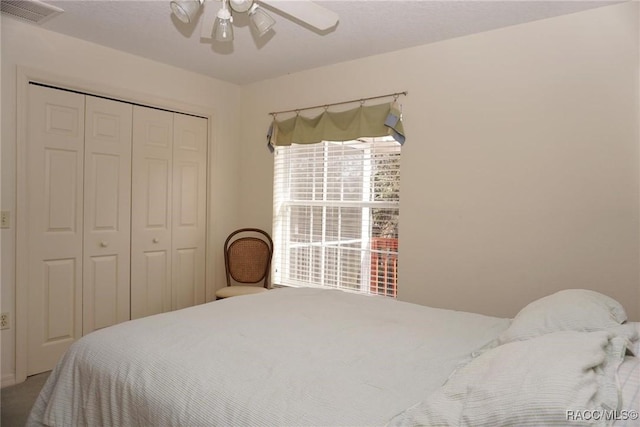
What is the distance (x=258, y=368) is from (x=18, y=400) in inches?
83.4

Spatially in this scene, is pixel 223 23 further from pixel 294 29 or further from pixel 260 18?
pixel 294 29

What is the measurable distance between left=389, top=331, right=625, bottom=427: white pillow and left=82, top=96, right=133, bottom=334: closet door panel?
290 cm

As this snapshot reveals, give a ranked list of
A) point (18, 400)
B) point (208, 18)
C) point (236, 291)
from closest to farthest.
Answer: point (208, 18)
point (18, 400)
point (236, 291)

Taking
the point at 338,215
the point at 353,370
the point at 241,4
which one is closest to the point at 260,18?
the point at 241,4

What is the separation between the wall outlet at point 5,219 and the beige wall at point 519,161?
271 centimetres

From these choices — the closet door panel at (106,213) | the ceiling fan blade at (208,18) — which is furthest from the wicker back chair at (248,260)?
the ceiling fan blade at (208,18)

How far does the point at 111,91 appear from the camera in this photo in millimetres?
3277

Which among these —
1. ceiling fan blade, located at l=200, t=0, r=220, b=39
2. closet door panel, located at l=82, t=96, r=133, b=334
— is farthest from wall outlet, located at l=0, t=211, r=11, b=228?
ceiling fan blade, located at l=200, t=0, r=220, b=39

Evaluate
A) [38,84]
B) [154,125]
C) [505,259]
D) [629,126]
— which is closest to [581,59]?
[629,126]

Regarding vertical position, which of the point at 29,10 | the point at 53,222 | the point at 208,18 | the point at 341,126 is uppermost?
the point at 29,10

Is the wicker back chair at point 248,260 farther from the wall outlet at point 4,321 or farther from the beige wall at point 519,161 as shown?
the wall outlet at point 4,321

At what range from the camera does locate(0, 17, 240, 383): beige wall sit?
2768 mm

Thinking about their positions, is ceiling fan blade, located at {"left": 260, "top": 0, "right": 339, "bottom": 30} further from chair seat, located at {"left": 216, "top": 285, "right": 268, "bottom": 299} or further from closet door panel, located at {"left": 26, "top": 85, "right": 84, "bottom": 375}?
chair seat, located at {"left": 216, "top": 285, "right": 268, "bottom": 299}

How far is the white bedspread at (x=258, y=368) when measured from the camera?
1.21 m
